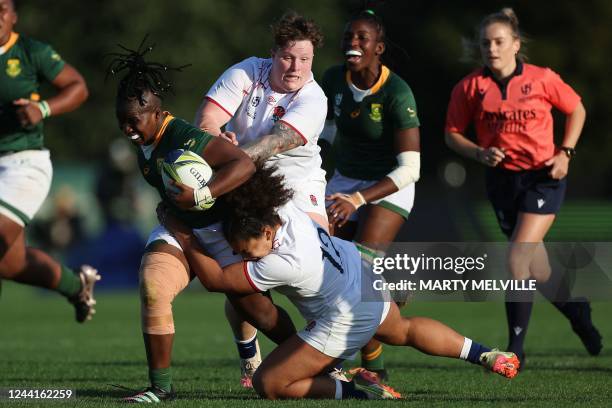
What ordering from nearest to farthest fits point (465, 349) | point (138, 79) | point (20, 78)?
point (138, 79) → point (465, 349) → point (20, 78)

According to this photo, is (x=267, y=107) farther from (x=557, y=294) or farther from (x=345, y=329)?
(x=557, y=294)

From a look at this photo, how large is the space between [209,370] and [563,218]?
469 inches

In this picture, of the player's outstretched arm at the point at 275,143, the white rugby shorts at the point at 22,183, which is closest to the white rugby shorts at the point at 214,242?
the player's outstretched arm at the point at 275,143

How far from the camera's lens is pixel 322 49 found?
1347 inches

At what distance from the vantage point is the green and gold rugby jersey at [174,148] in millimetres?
6645

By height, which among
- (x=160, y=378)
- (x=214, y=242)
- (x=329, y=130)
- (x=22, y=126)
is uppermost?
(x=329, y=130)

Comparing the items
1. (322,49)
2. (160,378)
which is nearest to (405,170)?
(160,378)

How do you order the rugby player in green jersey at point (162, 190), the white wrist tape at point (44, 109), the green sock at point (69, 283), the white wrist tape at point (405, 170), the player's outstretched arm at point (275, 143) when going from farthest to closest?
the green sock at point (69, 283) < the white wrist tape at point (44, 109) < the white wrist tape at point (405, 170) < the player's outstretched arm at point (275, 143) < the rugby player in green jersey at point (162, 190)

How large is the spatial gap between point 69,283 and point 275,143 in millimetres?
2863

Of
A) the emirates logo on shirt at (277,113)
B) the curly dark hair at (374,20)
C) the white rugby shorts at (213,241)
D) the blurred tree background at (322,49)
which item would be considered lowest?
the blurred tree background at (322,49)

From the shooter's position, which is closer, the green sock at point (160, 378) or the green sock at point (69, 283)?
the green sock at point (160, 378)

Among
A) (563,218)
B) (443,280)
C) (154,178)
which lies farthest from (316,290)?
(563,218)

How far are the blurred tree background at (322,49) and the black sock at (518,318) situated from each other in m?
21.2

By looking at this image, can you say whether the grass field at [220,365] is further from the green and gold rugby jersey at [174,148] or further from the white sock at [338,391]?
the green and gold rugby jersey at [174,148]
